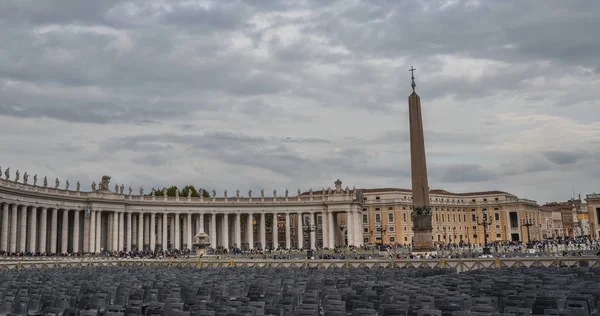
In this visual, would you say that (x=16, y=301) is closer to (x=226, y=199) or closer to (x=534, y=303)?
(x=534, y=303)

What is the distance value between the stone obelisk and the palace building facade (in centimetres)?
2217

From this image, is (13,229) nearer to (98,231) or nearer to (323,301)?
(98,231)

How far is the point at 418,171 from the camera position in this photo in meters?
45.4

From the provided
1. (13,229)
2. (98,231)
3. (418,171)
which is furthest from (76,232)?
(418,171)

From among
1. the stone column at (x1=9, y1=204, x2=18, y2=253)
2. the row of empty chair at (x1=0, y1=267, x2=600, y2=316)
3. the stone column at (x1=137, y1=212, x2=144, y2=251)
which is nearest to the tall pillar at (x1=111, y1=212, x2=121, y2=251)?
the stone column at (x1=137, y1=212, x2=144, y2=251)

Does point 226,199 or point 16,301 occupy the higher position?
point 226,199

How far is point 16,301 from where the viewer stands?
1616cm

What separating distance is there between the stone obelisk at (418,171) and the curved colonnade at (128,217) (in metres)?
31.2

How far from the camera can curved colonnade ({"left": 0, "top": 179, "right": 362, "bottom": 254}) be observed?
8219 centimetres

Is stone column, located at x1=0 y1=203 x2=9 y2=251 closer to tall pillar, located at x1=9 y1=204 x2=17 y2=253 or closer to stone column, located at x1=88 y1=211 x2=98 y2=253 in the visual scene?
tall pillar, located at x1=9 y1=204 x2=17 y2=253

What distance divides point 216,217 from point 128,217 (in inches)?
825

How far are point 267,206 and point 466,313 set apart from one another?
10779 centimetres

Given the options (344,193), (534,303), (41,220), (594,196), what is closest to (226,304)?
(534,303)

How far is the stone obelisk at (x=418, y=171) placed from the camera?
149 ft
